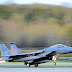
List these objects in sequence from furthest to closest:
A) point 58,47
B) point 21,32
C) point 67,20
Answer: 1. point 67,20
2. point 21,32
3. point 58,47

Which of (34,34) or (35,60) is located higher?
(34,34)

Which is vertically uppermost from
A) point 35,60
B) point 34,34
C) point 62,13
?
point 62,13

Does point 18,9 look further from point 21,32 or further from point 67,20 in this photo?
point 21,32

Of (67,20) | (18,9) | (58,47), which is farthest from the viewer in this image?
(18,9)

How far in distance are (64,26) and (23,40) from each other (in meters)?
13.7

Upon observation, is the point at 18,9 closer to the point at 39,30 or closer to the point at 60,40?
the point at 39,30

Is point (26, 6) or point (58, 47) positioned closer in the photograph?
point (58, 47)

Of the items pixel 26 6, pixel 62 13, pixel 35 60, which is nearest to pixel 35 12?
pixel 26 6

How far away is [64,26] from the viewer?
68.7m

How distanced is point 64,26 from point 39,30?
10.9m

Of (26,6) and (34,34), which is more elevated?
(26,6)

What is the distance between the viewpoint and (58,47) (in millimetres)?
30703

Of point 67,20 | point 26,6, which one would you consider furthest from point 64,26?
point 26,6

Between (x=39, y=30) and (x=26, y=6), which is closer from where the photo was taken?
(x=39, y=30)
